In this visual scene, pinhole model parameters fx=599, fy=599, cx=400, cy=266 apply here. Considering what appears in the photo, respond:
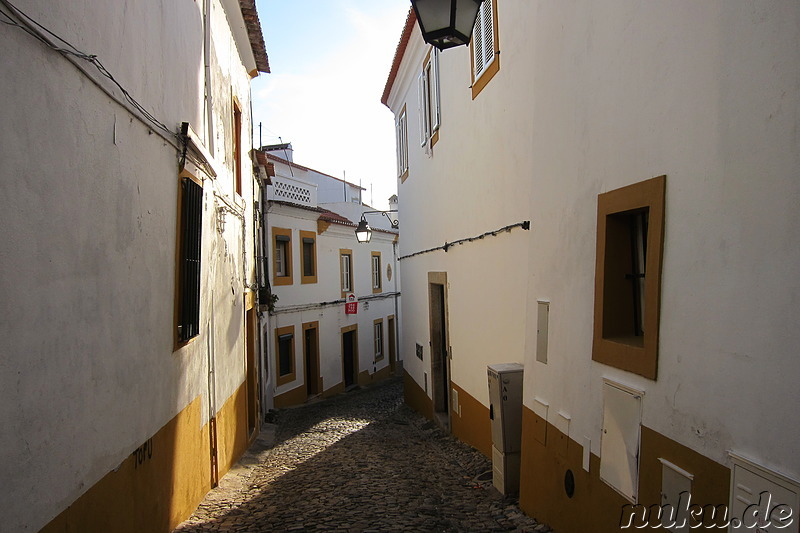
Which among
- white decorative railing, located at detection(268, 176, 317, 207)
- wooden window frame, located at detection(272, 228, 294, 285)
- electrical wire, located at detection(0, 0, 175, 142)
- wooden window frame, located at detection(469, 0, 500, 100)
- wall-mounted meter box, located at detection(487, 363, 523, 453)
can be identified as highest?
wooden window frame, located at detection(469, 0, 500, 100)

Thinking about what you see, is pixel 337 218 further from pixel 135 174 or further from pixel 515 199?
pixel 135 174

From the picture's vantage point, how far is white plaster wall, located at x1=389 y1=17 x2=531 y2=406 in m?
6.39

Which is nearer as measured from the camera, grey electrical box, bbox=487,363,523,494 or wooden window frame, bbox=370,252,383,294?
grey electrical box, bbox=487,363,523,494

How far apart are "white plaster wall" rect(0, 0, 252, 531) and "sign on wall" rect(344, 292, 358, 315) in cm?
1527

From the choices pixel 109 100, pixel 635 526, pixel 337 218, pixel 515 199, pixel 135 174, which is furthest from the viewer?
pixel 337 218

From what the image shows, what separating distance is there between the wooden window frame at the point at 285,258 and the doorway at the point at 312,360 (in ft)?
7.10

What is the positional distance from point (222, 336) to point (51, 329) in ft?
16.9

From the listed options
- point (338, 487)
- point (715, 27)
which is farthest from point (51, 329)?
point (338, 487)

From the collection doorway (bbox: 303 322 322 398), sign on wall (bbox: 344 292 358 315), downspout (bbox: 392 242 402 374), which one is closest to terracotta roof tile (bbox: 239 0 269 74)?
doorway (bbox: 303 322 322 398)

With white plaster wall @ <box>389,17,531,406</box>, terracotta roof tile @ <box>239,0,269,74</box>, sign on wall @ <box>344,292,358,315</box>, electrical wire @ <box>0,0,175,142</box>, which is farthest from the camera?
sign on wall @ <box>344,292,358,315</box>

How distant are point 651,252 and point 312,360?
16600 millimetres

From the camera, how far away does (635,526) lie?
3.29 metres

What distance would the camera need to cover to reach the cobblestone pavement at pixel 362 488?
5.23 meters

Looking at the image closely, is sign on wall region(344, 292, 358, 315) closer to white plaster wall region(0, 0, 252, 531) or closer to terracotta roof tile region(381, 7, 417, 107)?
terracotta roof tile region(381, 7, 417, 107)
